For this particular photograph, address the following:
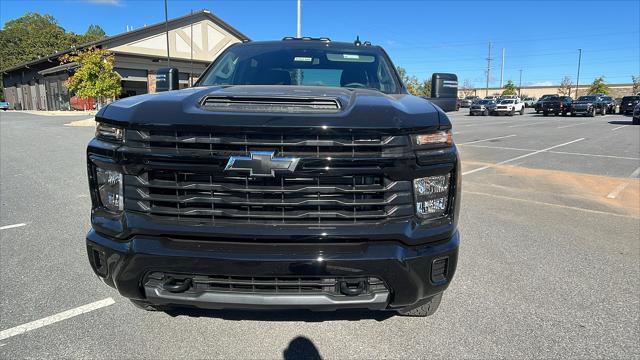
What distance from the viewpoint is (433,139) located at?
2.32m

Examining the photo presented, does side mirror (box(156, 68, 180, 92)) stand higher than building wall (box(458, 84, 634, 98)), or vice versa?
building wall (box(458, 84, 634, 98))

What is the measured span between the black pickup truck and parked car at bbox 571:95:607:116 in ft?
127

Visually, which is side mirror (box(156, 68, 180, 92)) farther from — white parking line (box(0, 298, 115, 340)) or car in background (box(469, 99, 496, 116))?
car in background (box(469, 99, 496, 116))

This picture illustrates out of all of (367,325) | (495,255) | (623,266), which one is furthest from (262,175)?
(623,266)

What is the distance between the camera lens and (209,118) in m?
2.17

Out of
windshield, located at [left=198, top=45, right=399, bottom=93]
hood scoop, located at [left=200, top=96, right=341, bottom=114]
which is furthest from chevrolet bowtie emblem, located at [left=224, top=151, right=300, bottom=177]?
windshield, located at [left=198, top=45, right=399, bottom=93]

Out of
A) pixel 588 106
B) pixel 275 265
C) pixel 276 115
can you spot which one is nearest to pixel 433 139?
pixel 276 115

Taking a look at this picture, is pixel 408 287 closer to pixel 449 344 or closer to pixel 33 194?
pixel 449 344

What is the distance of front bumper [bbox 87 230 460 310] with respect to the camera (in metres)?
2.16

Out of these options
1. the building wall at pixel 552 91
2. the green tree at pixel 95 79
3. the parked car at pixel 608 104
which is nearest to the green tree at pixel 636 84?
the building wall at pixel 552 91

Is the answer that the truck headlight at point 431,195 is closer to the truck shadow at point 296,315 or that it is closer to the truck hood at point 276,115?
the truck hood at point 276,115

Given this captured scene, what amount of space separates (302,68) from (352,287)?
2.33 meters

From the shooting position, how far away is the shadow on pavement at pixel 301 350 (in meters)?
2.65

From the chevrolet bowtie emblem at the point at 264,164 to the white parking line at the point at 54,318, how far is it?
75.0 inches
